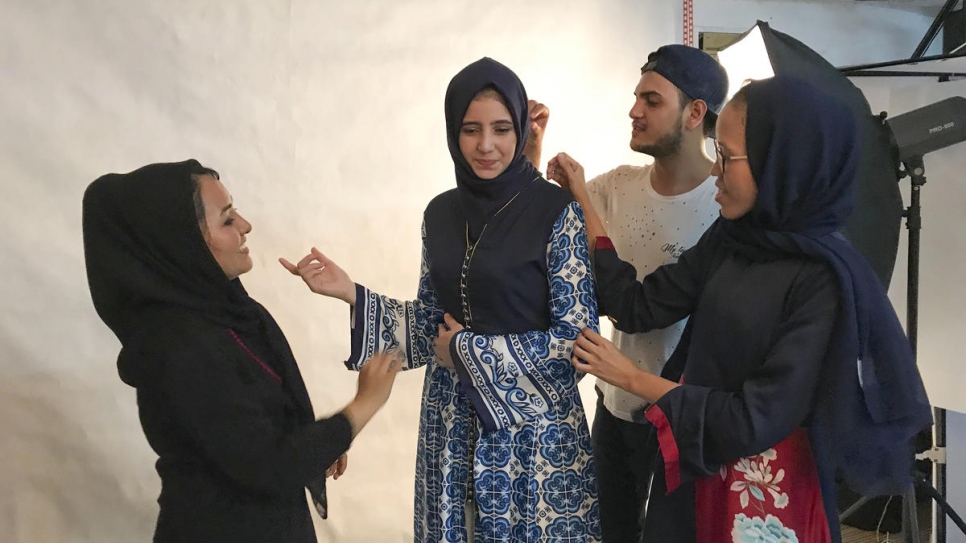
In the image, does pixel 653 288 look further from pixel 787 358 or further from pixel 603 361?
pixel 787 358

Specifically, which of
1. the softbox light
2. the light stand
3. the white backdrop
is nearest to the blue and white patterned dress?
the softbox light

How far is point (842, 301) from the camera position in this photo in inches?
41.3

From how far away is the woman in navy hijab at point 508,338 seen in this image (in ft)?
4.24

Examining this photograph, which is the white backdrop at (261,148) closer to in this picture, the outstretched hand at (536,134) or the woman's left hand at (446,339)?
the outstretched hand at (536,134)

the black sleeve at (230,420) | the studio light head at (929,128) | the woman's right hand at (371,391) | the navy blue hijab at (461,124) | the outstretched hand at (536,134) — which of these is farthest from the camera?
the studio light head at (929,128)

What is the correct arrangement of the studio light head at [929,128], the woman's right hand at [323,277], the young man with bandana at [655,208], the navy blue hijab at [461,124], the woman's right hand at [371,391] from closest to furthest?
1. the woman's right hand at [371,391]
2. the navy blue hijab at [461,124]
3. the woman's right hand at [323,277]
4. the young man with bandana at [655,208]
5. the studio light head at [929,128]

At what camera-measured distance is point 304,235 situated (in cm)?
210

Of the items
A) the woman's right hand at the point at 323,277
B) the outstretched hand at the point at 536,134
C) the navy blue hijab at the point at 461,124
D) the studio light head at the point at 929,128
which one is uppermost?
the studio light head at the point at 929,128

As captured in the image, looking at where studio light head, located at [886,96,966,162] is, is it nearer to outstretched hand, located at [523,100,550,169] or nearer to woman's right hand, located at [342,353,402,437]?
outstretched hand, located at [523,100,550,169]

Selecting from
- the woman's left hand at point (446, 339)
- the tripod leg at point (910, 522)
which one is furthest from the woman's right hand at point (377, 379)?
the tripod leg at point (910, 522)

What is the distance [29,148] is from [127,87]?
29 cm

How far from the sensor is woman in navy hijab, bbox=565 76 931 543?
1055 mm

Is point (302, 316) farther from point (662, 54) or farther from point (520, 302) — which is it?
point (662, 54)

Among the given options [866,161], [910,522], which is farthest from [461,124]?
Answer: [910,522]
